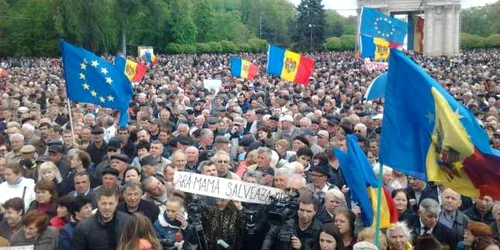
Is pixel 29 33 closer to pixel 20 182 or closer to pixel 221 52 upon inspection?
pixel 221 52

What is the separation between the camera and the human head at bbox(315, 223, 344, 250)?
20.0 ft

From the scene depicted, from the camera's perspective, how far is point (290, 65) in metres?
20.8

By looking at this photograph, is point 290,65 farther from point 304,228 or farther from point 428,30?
point 428,30

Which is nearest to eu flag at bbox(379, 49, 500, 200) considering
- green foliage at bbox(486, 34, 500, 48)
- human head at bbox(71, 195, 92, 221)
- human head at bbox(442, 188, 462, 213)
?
human head at bbox(442, 188, 462, 213)

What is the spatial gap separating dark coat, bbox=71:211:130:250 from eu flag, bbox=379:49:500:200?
2.34 meters

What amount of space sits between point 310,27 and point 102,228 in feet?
231

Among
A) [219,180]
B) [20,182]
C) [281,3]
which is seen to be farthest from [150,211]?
[281,3]

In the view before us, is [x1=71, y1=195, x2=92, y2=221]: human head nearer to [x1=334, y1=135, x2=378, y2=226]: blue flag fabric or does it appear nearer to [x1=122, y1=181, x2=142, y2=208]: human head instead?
[x1=122, y1=181, x2=142, y2=208]: human head

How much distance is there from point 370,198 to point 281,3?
14738 cm

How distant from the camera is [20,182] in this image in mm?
8406

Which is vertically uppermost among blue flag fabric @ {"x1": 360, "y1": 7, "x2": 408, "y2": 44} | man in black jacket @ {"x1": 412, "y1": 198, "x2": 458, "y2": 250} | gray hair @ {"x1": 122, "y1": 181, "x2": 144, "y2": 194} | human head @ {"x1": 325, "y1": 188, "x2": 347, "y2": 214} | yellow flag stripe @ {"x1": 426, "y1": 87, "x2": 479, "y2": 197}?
blue flag fabric @ {"x1": 360, "y1": 7, "x2": 408, "y2": 44}

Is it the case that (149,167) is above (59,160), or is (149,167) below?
above

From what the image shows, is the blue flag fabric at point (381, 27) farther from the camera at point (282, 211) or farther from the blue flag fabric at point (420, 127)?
the blue flag fabric at point (420, 127)

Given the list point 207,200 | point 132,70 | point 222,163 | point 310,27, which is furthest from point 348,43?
point 207,200
